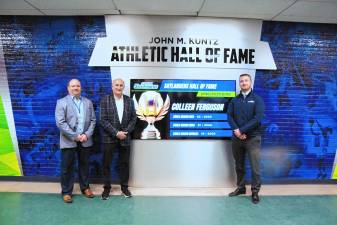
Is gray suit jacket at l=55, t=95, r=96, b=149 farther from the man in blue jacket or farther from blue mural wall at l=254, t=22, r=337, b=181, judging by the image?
blue mural wall at l=254, t=22, r=337, b=181

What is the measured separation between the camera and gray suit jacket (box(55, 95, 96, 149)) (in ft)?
13.0

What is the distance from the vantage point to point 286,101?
4785 mm

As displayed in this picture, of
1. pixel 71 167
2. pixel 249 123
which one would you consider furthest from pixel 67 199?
pixel 249 123

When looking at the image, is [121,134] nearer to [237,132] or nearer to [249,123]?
[237,132]

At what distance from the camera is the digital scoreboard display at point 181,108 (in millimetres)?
4555

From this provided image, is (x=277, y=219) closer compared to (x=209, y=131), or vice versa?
(x=277, y=219)

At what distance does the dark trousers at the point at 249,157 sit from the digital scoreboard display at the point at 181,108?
354 mm

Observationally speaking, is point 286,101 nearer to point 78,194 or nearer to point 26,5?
point 78,194

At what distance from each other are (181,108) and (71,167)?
1.75 m

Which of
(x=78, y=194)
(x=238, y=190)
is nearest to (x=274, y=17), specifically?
(x=238, y=190)

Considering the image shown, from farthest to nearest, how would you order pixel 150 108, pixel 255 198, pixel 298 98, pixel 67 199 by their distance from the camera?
pixel 298 98
pixel 150 108
pixel 255 198
pixel 67 199

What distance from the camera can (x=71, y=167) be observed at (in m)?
4.12

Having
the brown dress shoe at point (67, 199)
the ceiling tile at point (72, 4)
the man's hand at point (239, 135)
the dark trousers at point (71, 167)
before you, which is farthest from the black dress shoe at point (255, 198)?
the ceiling tile at point (72, 4)

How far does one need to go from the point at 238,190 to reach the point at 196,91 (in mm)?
1542
